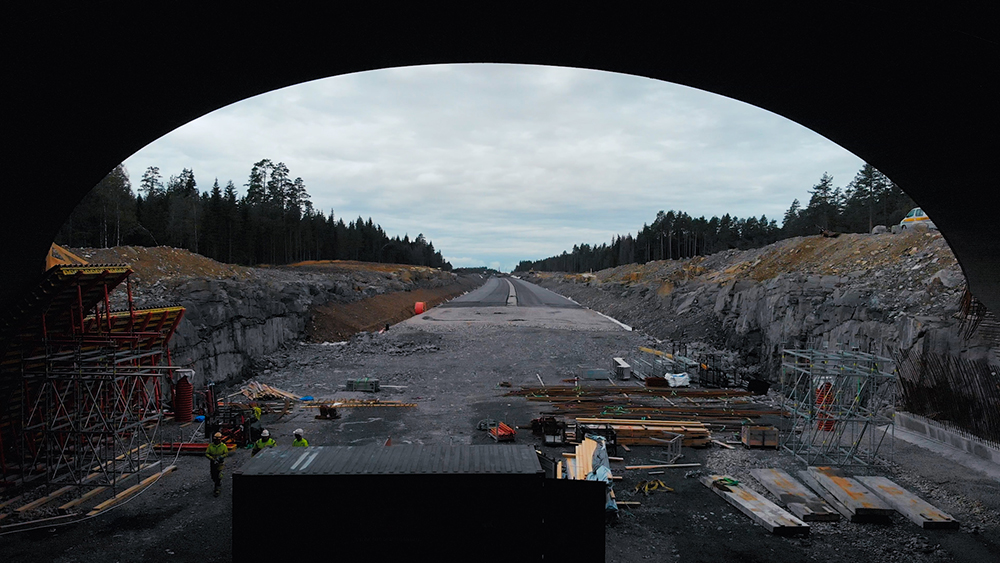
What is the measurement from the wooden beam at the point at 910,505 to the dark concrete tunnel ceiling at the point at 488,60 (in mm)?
6999

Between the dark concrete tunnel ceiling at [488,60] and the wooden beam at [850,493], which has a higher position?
the dark concrete tunnel ceiling at [488,60]

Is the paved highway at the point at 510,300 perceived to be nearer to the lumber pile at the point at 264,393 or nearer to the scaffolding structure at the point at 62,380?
the lumber pile at the point at 264,393

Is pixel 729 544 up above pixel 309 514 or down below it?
below

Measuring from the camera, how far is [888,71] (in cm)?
788

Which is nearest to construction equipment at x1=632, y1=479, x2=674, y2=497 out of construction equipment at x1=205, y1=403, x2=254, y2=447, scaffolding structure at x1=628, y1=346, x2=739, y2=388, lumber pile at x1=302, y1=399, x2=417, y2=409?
lumber pile at x1=302, y1=399, x2=417, y2=409

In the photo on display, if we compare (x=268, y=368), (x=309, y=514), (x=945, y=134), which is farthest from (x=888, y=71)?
(x=268, y=368)

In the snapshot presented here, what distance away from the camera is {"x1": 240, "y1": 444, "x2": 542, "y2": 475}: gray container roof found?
26.3ft

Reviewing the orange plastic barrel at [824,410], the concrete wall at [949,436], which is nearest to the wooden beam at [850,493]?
the orange plastic barrel at [824,410]

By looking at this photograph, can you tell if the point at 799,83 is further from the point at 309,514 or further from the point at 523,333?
the point at 523,333

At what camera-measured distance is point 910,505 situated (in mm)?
11906

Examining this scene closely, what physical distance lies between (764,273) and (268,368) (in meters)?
36.2

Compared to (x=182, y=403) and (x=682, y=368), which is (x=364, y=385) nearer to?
(x=182, y=403)

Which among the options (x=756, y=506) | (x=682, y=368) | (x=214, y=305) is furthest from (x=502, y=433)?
(x=214, y=305)

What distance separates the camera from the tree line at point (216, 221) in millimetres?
59906
